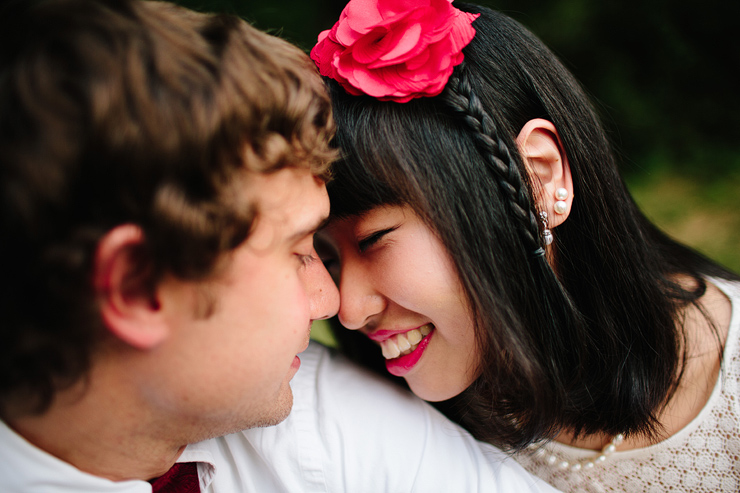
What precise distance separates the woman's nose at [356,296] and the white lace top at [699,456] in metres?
0.92

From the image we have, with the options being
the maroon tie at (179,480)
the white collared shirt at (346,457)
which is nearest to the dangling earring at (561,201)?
the white collared shirt at (346,457)

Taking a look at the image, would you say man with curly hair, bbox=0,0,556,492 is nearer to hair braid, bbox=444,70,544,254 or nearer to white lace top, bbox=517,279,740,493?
hair braid, bbox=444,70,544,254

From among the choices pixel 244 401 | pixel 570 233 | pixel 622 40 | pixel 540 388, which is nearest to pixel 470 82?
pixel 570 233

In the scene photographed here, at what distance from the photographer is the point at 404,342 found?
63.3 inches

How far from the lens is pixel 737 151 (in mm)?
4094

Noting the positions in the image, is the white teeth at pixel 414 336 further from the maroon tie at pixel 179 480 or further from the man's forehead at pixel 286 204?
the maroon tie at pixel 179 480

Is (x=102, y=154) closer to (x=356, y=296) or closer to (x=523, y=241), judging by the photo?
(x=356, y=296)

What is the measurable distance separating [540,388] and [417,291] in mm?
435

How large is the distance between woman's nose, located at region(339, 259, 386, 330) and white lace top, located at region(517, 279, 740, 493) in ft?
3.02

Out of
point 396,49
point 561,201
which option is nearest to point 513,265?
point 561,201

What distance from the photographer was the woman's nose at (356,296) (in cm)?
148

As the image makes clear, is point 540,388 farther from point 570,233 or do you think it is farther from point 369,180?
point 369,180

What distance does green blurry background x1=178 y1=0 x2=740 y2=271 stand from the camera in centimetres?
387

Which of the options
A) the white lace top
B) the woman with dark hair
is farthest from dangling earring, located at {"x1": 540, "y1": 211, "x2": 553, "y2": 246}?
the white lace top
